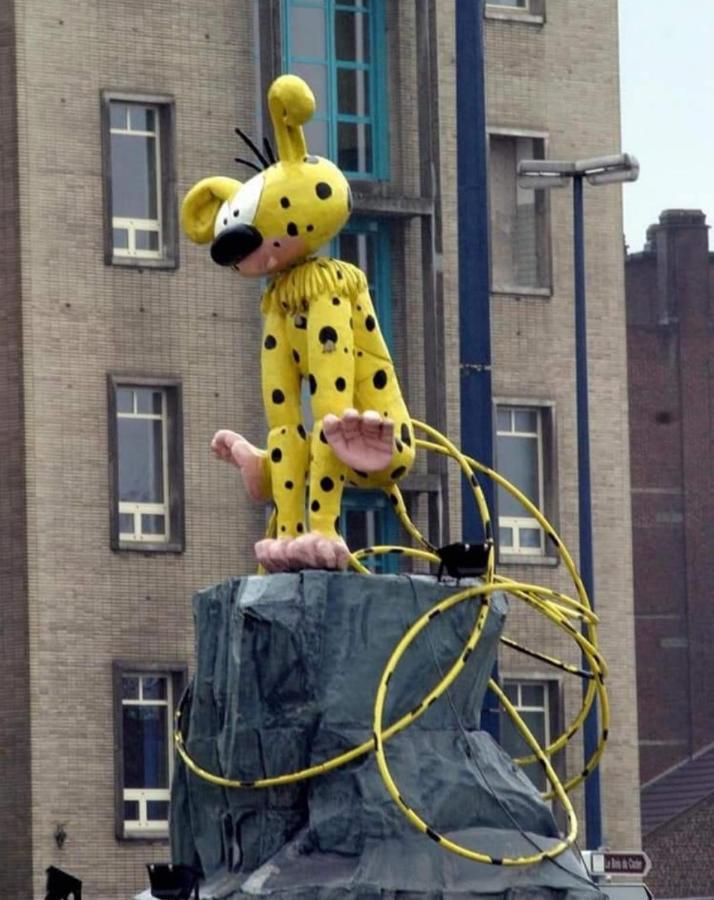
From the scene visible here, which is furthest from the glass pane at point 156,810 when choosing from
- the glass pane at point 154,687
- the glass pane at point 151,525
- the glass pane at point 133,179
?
the glass pane at point 133,179

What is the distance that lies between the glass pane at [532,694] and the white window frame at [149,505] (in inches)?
224

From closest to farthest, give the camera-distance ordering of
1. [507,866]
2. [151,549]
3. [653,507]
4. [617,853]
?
[507,866] → [617,853] → [151,549] → [653,507]

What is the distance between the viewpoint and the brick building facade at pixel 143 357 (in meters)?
50.0

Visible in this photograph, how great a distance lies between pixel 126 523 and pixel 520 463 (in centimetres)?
627

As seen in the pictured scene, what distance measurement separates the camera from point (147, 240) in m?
51.6

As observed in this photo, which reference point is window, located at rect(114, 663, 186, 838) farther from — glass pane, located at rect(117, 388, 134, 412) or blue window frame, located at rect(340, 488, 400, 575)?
glass pane, located at rect(117, 388, 134, 412)

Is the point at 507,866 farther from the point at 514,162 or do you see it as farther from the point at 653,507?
the point at 653,507

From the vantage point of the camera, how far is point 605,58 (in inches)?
Result: 2185

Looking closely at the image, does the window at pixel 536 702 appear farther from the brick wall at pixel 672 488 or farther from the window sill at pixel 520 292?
the brick wall at pixel 672 488

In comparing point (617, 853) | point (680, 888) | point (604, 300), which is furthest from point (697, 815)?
point (617, 853)

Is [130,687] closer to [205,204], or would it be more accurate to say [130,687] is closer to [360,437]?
[205,204]

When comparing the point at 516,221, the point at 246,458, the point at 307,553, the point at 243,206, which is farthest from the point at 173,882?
the point at 516,221

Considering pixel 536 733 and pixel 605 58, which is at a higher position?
pixel 605 58

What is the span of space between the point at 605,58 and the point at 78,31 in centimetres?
834
